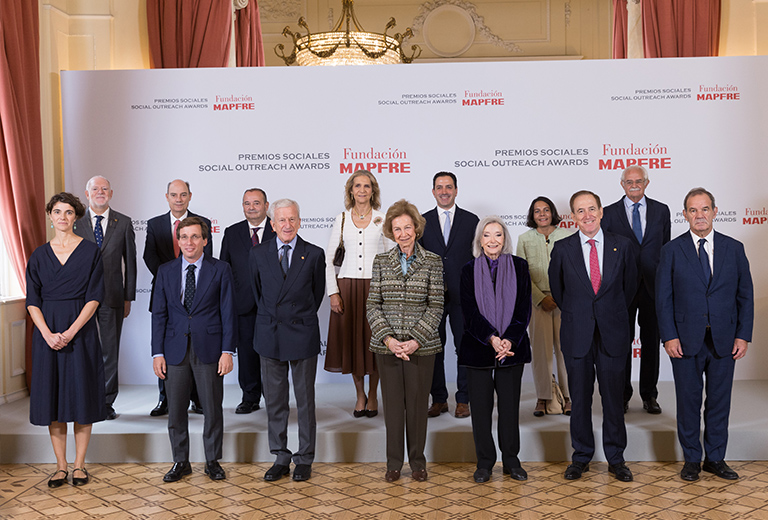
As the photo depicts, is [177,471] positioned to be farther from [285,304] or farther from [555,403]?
[555,403]

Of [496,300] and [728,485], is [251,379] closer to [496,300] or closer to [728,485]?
[496,300]

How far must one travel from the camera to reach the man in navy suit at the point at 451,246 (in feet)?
14.3

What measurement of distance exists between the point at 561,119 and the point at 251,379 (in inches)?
113

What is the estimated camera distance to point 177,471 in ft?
12.4

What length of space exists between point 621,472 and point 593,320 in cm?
79

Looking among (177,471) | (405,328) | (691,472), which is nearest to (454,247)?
(405,328)

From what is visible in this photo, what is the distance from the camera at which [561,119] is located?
5312 mm

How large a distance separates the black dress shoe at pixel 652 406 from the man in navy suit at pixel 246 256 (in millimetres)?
2423

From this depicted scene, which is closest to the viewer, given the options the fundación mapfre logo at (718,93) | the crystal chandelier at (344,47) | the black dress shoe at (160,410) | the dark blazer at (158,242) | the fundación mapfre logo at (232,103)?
the black dress shoe at (160,410)

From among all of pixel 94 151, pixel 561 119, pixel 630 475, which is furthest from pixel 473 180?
pixel 94 151

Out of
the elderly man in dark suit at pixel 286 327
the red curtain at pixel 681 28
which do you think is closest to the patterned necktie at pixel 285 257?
the elderly man in dark suit at pixel 286 327

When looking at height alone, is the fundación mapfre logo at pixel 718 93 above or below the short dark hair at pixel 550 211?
above

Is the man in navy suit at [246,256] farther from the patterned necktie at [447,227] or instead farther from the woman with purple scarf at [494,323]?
the woman with purple scarf at [494,323]

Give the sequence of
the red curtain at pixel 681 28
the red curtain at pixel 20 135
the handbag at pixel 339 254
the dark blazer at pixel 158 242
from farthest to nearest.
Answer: the red curtain at pixel 681 28 → the red curtain at pixel 20 135 → the dark blazer at pixel 158 242 → the handbag at pixel 339 254
